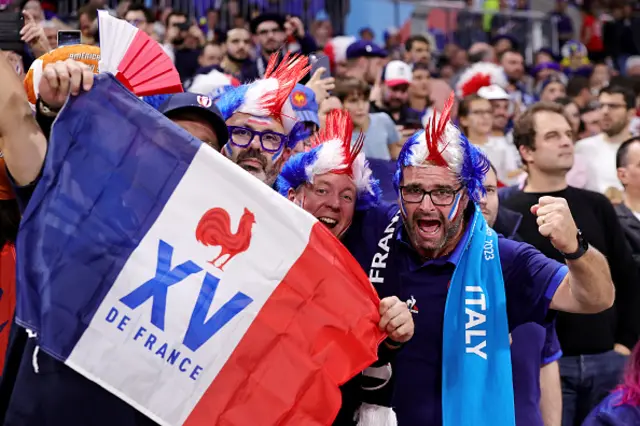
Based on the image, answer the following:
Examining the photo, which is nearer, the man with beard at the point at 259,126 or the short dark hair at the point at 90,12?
the man with beard at the point at 259,126

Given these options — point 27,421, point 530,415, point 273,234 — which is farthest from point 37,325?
point 530,415

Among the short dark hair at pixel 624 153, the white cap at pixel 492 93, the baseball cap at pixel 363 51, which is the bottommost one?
the short dark hair at pixel 624 153

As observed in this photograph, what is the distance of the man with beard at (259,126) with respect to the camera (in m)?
4.18

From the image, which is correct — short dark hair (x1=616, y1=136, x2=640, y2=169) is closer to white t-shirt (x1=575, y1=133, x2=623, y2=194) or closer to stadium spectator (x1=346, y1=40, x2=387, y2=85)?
white t-shirt (x1=575, y1=133, x2=623, y2=194)

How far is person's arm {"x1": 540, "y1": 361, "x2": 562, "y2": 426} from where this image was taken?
4770 millimetres

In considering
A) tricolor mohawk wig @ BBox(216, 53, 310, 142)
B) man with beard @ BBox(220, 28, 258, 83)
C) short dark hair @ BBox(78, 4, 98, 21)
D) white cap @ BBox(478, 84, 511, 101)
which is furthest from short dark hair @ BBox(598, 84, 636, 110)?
tricolor mohawk wig @ BBox(216, 53, 310, 142)

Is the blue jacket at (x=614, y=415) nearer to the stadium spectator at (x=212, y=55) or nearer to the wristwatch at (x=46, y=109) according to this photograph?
the wristwatch at (x=46, y=109)

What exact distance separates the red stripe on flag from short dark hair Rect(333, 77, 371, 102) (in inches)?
155

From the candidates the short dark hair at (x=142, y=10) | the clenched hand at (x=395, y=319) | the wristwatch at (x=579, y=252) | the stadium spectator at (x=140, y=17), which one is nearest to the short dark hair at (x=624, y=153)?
the wristwatch at (x=579, y=252)

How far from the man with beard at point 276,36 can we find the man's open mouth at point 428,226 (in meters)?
4.04

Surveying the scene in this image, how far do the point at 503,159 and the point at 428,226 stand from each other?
4565 mm

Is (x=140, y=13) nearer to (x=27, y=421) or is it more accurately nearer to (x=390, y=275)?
(x=390, y=275)

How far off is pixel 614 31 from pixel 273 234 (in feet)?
48.0

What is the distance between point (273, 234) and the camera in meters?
3.06
